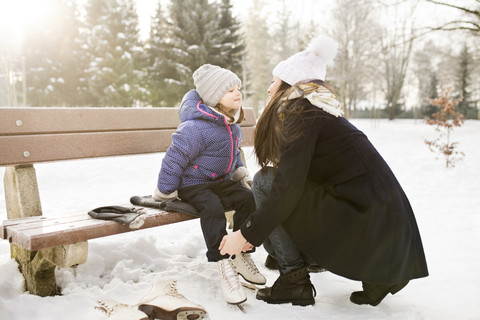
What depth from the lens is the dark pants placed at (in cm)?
238

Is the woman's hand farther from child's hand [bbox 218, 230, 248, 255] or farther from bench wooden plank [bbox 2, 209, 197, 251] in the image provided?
bench wooden plank [bbox 2, 209, 197, 251]

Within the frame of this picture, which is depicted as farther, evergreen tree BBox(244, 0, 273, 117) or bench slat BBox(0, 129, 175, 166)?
evergreen tree BBox(244, 0, 273, 117)

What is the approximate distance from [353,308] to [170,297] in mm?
987

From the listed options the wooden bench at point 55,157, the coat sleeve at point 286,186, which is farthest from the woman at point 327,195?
the wooden bench at point 55,157

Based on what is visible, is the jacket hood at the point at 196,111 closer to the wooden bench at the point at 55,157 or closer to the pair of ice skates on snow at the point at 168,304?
the wooden bench at the point at 55,157

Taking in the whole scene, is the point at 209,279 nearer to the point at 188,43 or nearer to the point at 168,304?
the point at 168,304

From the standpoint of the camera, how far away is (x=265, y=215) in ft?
Result: 6.60

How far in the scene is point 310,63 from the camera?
7.16ft

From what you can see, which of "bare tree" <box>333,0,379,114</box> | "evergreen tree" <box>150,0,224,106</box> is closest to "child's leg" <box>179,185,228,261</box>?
"evergreen tree" <box>150,0,224,106</box>

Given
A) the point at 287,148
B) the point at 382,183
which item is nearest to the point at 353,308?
→ the point at 382,183

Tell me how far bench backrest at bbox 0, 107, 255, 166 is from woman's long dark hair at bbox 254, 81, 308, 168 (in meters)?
1.27

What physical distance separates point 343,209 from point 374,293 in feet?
1.82

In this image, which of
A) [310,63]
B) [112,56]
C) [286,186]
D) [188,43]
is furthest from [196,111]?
[112,56]

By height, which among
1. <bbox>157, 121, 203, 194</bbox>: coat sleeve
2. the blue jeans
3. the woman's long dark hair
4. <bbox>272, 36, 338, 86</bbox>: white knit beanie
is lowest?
the blue jeans
